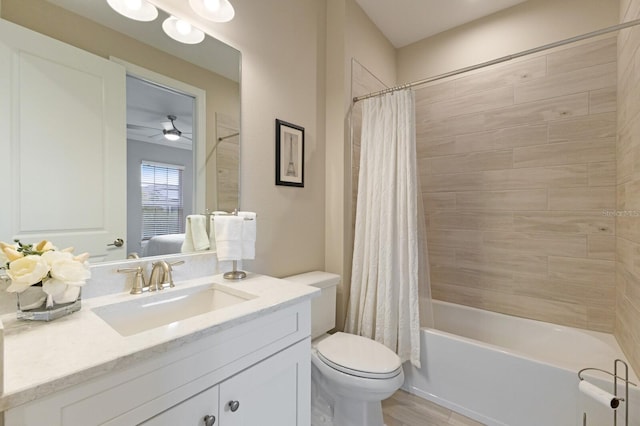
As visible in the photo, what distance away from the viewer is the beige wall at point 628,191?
144 cm

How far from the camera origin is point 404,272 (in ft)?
5.92

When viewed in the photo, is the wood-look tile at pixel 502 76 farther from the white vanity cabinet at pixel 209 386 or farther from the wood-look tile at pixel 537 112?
the white vanity cabinet at pixel 209 386

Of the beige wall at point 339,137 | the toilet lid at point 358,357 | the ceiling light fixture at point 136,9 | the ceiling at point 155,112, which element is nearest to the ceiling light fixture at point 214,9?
the ceiling light fixture at point 136,9

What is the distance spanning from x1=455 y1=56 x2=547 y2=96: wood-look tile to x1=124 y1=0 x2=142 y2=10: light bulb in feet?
7.65

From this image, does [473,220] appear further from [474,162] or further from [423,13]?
[423,13]

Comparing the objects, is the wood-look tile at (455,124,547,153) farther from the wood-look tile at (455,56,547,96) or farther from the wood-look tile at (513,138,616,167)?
the wood-look tile at (455,56,547,96)

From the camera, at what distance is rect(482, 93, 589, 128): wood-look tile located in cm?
195

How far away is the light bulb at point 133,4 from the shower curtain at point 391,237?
137 cm

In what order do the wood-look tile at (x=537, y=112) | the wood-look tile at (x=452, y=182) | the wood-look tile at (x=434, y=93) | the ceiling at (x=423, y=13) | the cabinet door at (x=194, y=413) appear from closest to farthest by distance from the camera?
the cabinet door at (x=194, y=413), the wood-look tile at (x=537, y=112), the ceiling at (x=423, y=13), the wood-look tile at (x=452, y=182), the wood-look tile at (x=434, y=93)

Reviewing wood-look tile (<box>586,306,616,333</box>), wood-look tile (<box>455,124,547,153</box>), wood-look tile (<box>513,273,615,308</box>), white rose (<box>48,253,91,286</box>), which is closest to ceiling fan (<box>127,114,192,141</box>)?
white rose (<box>48,253,91,286</box>)

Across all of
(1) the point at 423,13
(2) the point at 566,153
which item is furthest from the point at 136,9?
(2) the point at 566,153

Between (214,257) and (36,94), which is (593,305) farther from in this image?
(36,94)

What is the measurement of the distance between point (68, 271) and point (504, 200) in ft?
8.59

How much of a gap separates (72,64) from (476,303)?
2.88 metres
